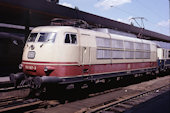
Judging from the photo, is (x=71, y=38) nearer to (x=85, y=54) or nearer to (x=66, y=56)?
(x=66, y=56)

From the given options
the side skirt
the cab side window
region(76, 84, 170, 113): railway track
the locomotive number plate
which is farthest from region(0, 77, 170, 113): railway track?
the cab side window

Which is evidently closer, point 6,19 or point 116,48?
point 116,48

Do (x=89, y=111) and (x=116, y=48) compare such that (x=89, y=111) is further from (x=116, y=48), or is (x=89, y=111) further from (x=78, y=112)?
(x=116, y=48)

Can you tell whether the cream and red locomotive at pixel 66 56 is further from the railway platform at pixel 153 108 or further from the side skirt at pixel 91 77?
the railway platform at pixel 153 108

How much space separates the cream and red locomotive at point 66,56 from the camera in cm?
823

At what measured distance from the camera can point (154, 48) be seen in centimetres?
1725

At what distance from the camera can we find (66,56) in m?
8.44

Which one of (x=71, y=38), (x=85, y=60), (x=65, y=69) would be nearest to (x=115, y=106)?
(x=85, y=60)

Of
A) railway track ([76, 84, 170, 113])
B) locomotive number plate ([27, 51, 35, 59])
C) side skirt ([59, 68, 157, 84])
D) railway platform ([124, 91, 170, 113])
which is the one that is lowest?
railway track ([76, 84, 170, 113])

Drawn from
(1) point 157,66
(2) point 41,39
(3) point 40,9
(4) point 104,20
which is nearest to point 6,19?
(3) point 40,9

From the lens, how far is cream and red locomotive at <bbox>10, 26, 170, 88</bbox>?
8.23 meters

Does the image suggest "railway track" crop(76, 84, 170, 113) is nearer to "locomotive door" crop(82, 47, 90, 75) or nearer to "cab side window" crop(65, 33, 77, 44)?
"locomotive door" crop(82, 47, 90, 75)

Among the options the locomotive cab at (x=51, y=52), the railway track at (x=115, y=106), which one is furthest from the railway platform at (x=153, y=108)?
the locomotive cab at (x=51, y=52)

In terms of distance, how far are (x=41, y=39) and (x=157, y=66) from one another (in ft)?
41.3
